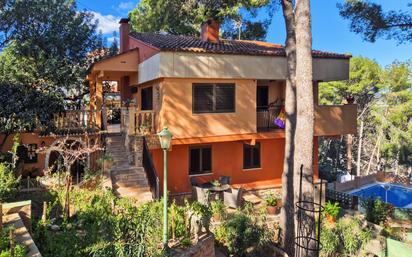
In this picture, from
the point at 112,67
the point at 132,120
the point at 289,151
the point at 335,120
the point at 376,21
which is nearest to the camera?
the point at 289,151

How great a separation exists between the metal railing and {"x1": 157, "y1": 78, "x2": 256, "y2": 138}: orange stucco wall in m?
1.20

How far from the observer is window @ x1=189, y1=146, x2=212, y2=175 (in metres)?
15.2

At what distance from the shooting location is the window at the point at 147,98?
16259 mm

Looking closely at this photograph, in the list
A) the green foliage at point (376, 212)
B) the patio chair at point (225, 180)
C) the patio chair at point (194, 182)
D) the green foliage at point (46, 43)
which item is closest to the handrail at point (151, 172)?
the patio chair at point (194, 182)

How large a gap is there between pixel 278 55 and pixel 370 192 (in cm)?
1138

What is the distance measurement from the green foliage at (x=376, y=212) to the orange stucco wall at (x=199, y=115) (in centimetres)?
597

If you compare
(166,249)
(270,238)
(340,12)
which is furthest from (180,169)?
(340,12)

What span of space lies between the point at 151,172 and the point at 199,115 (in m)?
3.32

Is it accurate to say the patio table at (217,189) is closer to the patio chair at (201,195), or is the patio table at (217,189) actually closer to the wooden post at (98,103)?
the patio chair at (201,195)

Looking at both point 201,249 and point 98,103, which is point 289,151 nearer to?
point 201,249

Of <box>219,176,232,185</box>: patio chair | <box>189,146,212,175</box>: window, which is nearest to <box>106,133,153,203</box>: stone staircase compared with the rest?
<box>189,146,212,175</box>: window

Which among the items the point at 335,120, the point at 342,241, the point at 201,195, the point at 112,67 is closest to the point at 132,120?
the point at 112,67

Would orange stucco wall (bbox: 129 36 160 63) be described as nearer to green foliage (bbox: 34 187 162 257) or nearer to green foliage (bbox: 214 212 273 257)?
green foliage (bbox: 34 187 162 257)

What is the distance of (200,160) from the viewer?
15.4 meters
